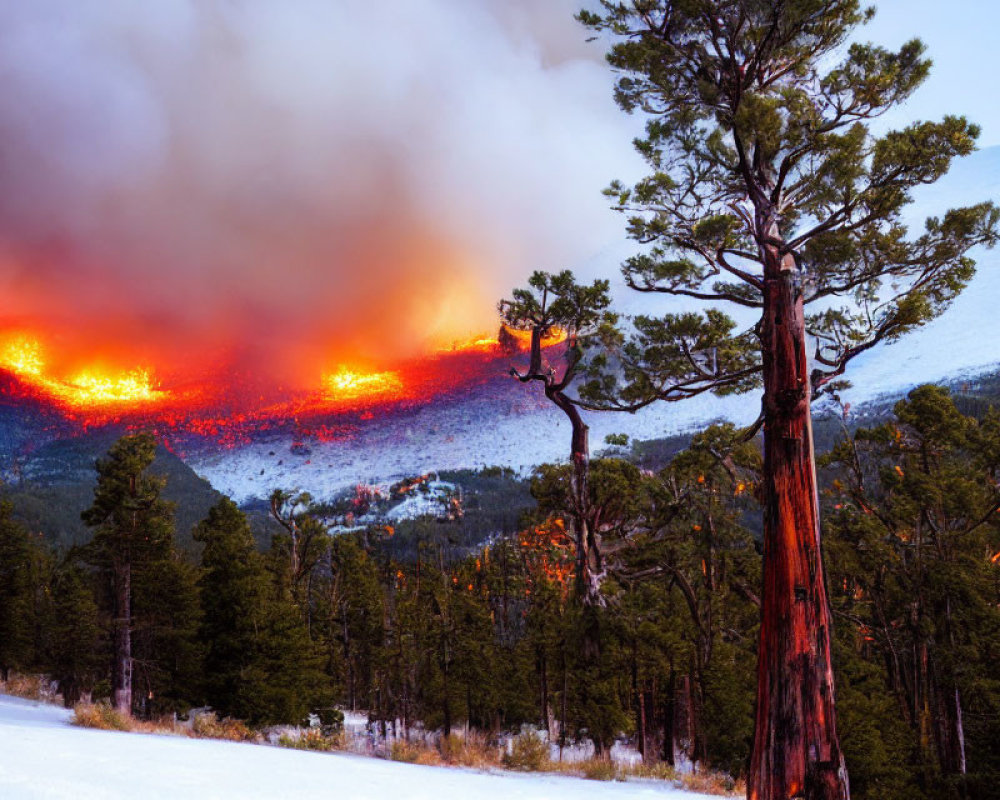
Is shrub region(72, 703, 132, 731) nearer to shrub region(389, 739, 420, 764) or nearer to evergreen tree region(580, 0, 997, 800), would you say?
shrub region(389, 739, 420, 764)

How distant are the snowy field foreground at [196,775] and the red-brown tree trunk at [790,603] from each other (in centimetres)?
389

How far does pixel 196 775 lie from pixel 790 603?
676 centimetres

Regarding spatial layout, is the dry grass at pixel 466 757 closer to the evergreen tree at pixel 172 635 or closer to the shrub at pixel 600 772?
the shrub at pixel 600 772

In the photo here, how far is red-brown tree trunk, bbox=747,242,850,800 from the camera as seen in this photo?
679 cm

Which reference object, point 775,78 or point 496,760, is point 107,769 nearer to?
point 775,78

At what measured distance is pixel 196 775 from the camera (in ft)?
22.1

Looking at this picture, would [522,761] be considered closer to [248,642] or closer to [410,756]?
[410,756]

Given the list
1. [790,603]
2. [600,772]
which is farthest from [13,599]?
[790,603]

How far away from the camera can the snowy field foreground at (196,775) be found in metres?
5.52

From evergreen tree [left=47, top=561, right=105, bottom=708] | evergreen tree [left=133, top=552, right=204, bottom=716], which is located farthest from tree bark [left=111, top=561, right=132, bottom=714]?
evergreen tree [left=47, top=561, right=105, bottom=708]

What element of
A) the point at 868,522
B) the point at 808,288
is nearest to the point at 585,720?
the point at 868,522

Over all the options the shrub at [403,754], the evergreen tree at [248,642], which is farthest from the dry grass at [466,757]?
the evergreen tree at [248,642]

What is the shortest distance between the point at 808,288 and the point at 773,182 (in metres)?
1.69

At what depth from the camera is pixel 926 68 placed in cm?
855
